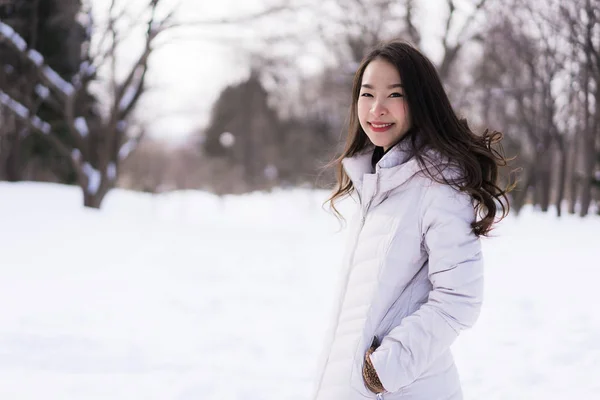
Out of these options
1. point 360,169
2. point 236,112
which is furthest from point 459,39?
point 236,112

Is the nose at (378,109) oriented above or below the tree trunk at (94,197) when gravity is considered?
above

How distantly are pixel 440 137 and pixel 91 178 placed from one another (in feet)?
37.6

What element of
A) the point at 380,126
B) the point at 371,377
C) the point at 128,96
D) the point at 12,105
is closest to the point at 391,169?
the point at 380,126

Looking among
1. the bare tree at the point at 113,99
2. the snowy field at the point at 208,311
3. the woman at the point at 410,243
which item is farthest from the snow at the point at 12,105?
the woman at the point at 410,243

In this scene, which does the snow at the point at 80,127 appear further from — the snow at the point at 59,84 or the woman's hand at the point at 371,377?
the woman's hand at the point at 371,377

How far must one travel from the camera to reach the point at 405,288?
1608 millimetres

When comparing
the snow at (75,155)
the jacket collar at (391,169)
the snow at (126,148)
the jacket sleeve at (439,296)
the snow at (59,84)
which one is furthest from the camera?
the snow at (126,148)

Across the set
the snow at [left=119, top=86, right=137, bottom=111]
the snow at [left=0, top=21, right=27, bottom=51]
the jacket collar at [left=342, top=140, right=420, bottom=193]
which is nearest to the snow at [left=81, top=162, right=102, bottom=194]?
the snow at [left=119, top=86, right=137, bottom=111]

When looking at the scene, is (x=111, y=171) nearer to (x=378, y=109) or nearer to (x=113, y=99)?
(x=113, y=99)

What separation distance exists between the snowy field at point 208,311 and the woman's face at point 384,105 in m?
2.70

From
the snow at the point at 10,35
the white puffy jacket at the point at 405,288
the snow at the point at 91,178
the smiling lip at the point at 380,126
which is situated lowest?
the snow at the point at 91,178

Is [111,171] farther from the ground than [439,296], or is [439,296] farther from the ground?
[439,296]

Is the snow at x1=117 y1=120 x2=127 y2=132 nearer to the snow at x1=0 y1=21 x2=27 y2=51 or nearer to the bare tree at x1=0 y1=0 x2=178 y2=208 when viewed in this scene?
the bare tree at x1=0 y1=0 x2=178 y2=208

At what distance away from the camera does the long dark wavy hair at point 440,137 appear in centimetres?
159
